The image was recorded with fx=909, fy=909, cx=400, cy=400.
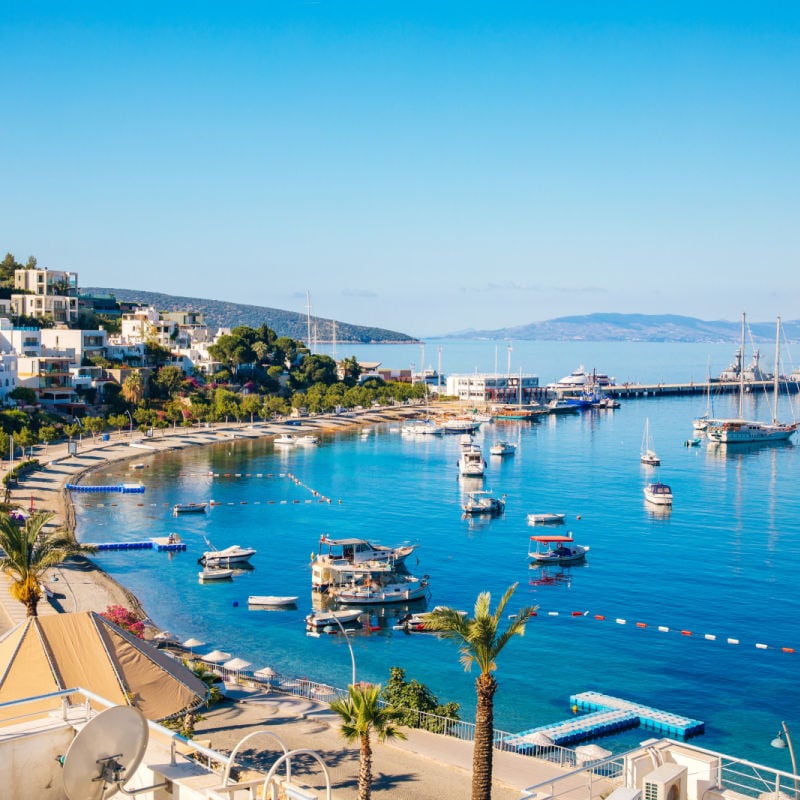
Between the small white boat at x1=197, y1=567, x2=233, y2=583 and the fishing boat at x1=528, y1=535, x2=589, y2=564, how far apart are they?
18.4 metres

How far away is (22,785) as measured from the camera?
11.0m

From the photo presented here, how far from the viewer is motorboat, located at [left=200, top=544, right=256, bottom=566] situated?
2093 inches

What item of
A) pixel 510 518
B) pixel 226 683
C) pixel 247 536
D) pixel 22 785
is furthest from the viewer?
pixel 510 518

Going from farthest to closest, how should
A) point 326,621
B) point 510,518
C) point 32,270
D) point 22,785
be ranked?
point 32,270 < point 510,518 < point 326,621 < point 22,785

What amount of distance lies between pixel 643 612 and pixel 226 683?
22162 mm

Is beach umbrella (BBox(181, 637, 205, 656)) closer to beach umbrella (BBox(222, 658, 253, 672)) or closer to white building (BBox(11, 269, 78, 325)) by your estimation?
beach umbrella (BBox(222, 658, 253, 672))

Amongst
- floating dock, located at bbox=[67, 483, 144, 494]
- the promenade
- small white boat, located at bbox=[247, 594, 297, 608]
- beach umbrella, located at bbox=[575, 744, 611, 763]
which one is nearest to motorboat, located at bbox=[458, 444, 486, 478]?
floating dock, located at bbox=[67, 483, 144, 494]

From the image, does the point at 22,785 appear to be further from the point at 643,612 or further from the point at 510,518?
the point at 510,518

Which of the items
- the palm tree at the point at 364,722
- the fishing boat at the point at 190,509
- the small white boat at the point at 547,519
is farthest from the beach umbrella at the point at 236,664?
the small white boat at the point at 547,519

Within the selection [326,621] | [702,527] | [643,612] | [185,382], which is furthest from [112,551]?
[185,382]

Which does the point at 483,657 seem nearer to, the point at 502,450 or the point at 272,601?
the point at 272,601

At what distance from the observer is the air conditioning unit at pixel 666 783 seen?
38.9ft

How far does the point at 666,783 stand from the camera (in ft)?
39.0

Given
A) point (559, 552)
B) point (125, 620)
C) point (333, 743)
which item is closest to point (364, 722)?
point (333, 743)
